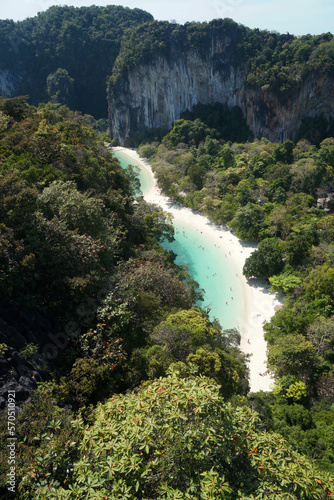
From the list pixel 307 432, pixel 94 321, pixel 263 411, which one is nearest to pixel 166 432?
pixel 94 321

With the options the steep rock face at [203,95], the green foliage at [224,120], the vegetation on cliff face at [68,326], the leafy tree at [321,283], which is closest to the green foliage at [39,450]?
the vegetation on cliff face at [68,326]

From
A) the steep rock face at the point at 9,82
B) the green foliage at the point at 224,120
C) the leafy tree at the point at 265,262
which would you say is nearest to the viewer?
the leafy tree at the point at 265,262

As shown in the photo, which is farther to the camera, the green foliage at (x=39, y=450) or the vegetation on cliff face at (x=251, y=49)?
the vegetation on cliff face at (x=251, y=49)

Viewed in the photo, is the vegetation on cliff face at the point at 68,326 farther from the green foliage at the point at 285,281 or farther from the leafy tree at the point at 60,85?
the leafy tree at the point at 60,85

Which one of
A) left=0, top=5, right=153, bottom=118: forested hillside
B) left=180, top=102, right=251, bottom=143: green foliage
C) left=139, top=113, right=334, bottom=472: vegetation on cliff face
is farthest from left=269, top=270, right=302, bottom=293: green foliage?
left=0, top=5, right=153, bottom=118: forested hillside

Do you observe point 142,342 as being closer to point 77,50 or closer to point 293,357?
point 293,357

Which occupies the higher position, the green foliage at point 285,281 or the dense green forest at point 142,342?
the dense green forest at point 142,342

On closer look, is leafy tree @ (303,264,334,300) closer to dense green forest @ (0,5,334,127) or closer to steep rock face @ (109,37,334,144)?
steep rock face @ (109,37,334,144)
